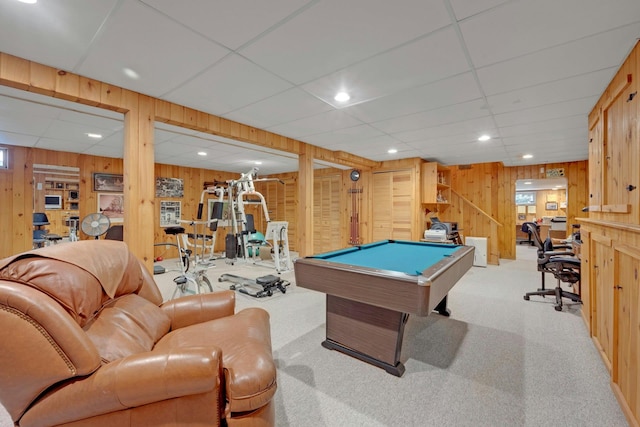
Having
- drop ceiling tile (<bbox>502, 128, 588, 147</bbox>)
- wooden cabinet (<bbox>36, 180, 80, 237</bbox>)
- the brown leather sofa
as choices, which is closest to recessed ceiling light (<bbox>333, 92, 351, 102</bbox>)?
the brown leather sofa

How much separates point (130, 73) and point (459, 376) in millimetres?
3453

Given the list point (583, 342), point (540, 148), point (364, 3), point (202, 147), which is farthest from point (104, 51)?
point (540, 148)

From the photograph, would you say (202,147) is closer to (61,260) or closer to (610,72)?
(61,260)

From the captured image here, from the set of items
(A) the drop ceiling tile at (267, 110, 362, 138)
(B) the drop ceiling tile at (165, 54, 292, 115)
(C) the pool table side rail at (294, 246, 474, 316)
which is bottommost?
(C) the pool table side rail at (294, 246, 474, 316)

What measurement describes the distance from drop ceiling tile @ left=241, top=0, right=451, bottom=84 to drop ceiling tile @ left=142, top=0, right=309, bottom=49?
83mm

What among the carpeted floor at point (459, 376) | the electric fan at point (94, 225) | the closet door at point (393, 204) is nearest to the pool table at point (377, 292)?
the carpeted floor at point (459, 376)

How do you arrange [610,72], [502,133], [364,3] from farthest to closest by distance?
1. [502,133]
2. [610,72]
3. [364,3]

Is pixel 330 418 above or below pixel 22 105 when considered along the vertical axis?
below

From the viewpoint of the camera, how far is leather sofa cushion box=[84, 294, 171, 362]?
126 centimetres

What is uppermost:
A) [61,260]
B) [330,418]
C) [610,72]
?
[610,72]

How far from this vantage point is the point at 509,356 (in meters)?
2.29

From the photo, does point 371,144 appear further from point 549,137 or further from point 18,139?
point 18,139

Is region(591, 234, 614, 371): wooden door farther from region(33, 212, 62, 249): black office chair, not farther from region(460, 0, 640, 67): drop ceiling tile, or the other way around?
region(33, 212, 62, 249): black office chair

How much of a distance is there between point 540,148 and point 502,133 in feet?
5.25
